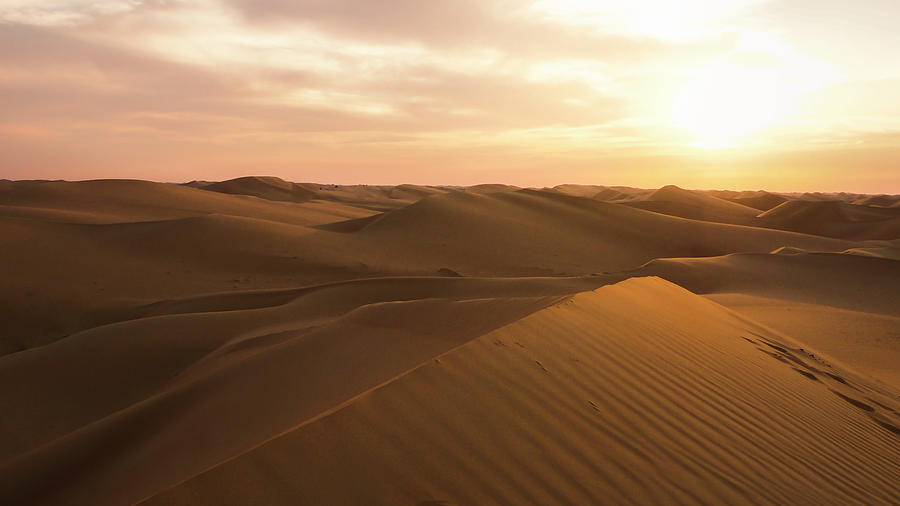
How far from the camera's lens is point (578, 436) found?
10.3 ft

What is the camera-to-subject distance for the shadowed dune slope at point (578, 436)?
246 centimetres

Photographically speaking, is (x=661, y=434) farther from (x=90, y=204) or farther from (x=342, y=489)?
(x=90, y=204)

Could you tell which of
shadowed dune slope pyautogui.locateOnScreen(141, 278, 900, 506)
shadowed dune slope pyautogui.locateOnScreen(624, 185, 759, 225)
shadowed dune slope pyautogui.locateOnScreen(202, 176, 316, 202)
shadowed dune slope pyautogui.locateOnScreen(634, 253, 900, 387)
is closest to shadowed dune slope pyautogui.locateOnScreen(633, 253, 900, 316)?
shadowed dune slope pyautogui.locateOnScreen(634, 253, 900, 387)

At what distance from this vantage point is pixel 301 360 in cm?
467

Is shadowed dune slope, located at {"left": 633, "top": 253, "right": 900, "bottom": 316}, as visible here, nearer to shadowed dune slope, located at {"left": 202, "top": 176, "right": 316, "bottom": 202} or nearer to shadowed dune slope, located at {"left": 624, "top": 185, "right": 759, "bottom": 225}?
shadowed dune slope, located at {"left": 624, "top": 185, "right": 759, "bottom": 225}

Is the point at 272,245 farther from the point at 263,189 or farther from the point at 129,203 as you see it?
the point at 263,189

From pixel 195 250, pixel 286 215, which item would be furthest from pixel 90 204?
pixel 195 250

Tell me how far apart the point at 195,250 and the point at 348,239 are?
5.69m

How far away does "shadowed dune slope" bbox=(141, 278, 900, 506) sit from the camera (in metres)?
2.46

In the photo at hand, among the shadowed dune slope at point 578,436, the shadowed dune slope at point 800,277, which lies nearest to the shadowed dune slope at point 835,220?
the shadowed dune slope at point 800,277

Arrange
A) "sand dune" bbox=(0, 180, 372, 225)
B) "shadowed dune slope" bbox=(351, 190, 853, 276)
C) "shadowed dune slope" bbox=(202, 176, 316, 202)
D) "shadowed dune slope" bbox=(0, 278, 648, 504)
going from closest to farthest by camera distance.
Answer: "shadowed dune slope" bbox=(0, 278, 648, 504), "shadowed dune slope" bbox=(351, 190, 853, 276), "sand dune" bbox=(0, 180, 372, 225), "shadowed dune slope" bbox=(202, 176, 316, 202)

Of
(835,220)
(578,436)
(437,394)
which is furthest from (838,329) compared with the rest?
(835,220)

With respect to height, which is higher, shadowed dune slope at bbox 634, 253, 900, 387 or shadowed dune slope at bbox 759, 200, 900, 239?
shadowed dune slope at bbox 759, 200, 900, 239

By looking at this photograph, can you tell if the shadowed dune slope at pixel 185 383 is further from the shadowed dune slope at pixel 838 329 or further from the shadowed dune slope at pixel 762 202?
the shadowed dune slope at pixel 762 202
